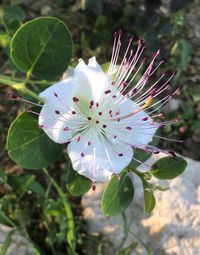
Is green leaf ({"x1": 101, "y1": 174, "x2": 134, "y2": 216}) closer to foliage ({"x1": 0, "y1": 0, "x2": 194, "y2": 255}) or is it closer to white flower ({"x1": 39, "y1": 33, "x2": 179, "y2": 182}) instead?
foliage ({"x1": 0, "y1": 0, "x2": 194, "y2": 255})

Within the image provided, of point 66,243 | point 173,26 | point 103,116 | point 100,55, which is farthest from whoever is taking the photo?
point 100,55

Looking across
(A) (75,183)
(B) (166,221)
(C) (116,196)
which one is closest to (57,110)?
(A) (75,183)

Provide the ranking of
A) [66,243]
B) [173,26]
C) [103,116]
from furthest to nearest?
[173,26]
[66,243]
[103,116]

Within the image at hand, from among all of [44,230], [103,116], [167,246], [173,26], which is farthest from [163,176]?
[173,26]

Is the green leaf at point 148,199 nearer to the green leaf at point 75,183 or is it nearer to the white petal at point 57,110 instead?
the green leaf at point 75,183

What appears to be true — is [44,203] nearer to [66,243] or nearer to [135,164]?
[66,243]

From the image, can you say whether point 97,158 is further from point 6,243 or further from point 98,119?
point 6,243
